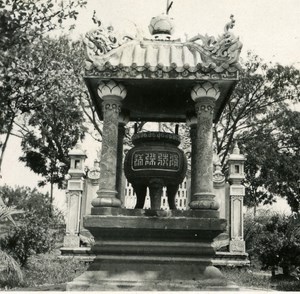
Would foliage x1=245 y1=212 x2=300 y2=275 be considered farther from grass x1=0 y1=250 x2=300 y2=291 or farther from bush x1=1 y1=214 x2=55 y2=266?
bush x1=1 y1=214 x2=55 y2=266

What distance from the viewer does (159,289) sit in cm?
590

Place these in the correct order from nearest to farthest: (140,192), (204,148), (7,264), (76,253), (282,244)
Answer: (204,148)
(140,192)
(7,264)
(282,244)
(76,253)

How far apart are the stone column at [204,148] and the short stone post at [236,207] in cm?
769

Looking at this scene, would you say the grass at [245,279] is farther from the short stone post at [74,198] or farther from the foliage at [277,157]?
the foliage at [277,157]

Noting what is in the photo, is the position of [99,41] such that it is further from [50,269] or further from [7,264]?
[50,269]

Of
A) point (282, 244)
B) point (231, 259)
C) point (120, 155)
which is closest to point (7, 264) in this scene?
point (120, 155)

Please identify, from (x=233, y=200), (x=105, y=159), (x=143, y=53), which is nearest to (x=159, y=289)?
(x=105, y=159)

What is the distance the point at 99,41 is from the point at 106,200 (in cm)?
236

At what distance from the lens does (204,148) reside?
658 centimetres

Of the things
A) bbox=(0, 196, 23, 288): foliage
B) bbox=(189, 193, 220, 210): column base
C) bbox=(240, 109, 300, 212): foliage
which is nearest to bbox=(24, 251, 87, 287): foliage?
bbox=(0, 196, 23, 288): foliage

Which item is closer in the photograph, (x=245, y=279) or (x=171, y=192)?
(x=171, y=192)

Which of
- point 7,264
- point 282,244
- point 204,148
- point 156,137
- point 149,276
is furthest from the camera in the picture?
point 282,244

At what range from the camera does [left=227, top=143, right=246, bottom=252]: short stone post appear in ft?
45.2

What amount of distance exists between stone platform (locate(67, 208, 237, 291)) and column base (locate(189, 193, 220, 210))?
8 cm
